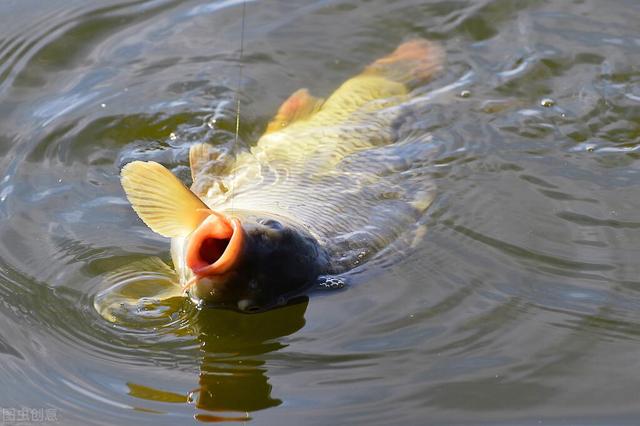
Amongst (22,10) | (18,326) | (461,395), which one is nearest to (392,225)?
(461,395)

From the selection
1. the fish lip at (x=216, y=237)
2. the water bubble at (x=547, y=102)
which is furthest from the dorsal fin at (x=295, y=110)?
the fish lip at (x=216, y=237)

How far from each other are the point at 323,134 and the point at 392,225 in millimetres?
667

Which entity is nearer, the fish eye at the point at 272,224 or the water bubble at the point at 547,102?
the fish eye at the point at 272,224

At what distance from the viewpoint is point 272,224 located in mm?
3768

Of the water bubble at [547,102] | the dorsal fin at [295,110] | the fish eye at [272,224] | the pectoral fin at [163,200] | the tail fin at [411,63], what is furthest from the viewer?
the tail fin at [411,63]

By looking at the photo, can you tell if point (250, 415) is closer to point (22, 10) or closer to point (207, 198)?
point (207, 198)

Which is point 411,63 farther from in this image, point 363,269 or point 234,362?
point 234,362

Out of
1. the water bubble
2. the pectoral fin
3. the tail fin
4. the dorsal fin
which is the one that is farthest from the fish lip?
the water bubble

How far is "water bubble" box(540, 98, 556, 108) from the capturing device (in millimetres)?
5668

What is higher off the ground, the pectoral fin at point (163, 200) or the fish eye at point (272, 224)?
the pectoral fin at point (163, 200)

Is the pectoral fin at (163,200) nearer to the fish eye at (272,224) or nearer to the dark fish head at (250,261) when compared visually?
the dark fish head at (250,261)

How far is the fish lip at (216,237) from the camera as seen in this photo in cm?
350

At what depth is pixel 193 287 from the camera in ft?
12.4

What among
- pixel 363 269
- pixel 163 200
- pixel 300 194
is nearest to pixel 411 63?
pixel 300 194
